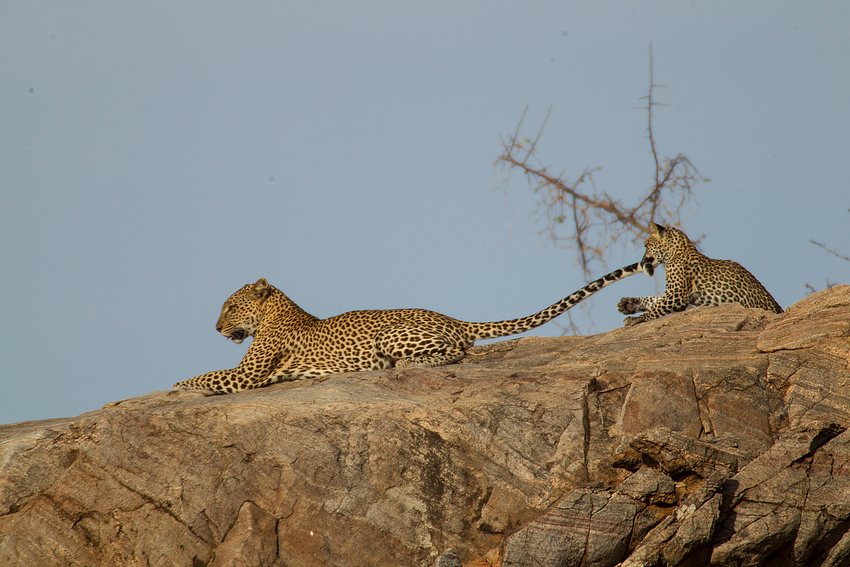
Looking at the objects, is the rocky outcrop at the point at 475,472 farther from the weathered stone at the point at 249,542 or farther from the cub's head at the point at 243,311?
the cub's head at the point at 243,311

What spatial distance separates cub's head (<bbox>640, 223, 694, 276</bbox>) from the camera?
13.5 meters

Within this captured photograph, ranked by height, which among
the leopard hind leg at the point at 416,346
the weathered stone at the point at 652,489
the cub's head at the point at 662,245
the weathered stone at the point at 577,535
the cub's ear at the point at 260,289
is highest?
the cub's head at the point at 662,245

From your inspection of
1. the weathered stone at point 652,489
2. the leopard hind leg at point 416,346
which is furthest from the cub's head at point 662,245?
the weathered stone at point 652,489

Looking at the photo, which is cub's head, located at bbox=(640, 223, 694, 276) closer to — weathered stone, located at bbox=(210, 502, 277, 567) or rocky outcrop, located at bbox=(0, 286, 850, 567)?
rocky outcrop, located at bbox=(0, 286, 850, 567)

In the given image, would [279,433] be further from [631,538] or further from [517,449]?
[631,538]

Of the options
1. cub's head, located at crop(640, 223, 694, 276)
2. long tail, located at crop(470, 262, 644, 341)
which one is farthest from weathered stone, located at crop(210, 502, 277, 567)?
cub's head, located at crop(640, 223, 694, 276)

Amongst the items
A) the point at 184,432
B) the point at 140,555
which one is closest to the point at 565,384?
the point at 184,432

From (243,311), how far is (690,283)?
736 centimetres

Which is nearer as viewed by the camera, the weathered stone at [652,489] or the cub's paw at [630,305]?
the weathered stone at [652,489]

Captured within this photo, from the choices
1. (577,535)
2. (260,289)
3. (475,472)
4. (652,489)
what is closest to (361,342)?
(260,289)

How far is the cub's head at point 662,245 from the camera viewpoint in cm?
1346

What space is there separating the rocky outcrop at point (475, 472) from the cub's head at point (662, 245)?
4099mm

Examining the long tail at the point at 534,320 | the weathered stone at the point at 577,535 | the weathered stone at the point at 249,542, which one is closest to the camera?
the weathered stone at the point at 577,535

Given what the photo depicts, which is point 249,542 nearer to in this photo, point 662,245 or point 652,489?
point 652,489
